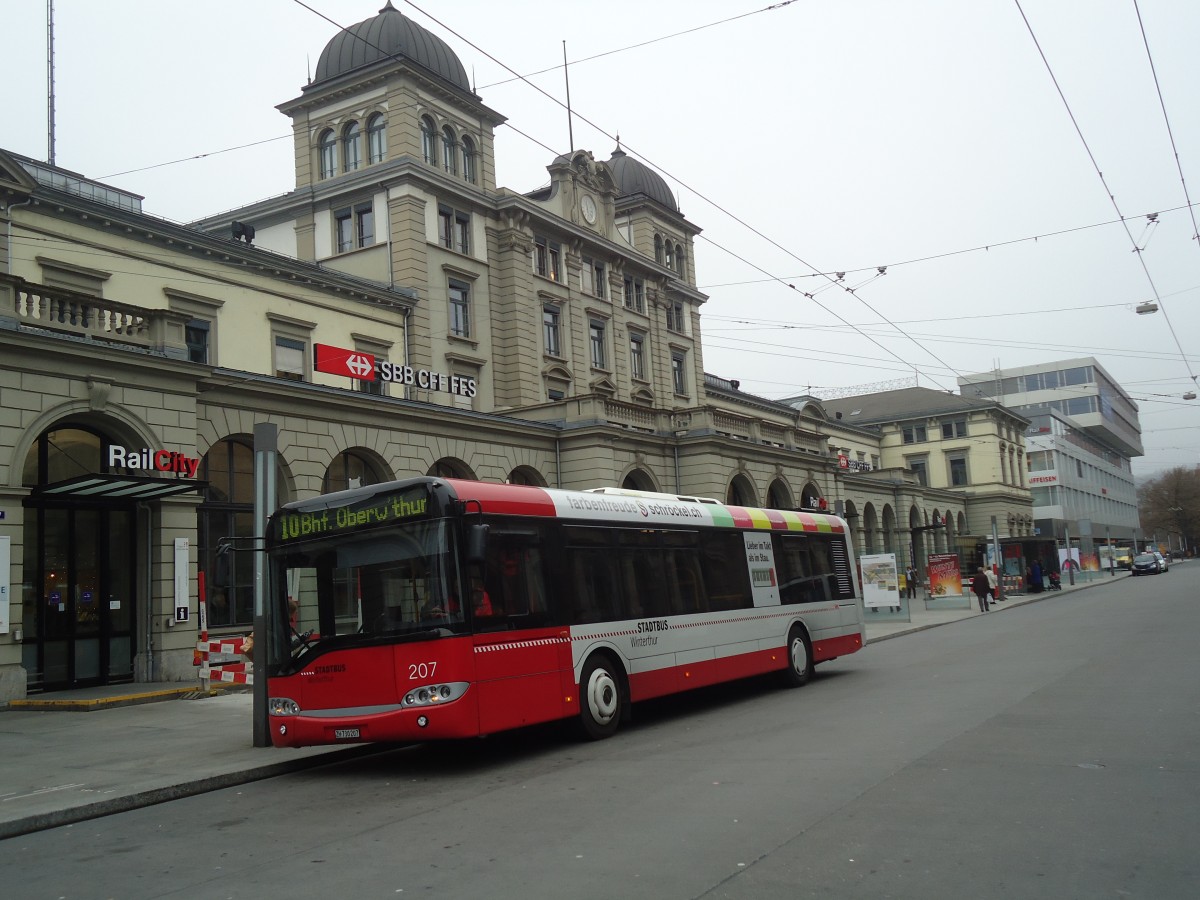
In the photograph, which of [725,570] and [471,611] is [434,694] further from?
[725,570]

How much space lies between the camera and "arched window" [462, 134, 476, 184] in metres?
40.0

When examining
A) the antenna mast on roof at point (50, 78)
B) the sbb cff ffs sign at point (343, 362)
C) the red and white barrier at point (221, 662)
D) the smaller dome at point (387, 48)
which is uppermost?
the smaller dome at point (387, 48)

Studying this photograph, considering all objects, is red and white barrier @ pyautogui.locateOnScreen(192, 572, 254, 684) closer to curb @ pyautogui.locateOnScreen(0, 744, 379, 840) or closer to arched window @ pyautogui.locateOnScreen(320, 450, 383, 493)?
curb @ pyautogui.locateOnScreen(0, 744, 379, 840)

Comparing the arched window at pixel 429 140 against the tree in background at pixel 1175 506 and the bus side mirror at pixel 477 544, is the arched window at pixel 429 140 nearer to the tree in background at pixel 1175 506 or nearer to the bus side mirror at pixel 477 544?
the bus side mirror at pixel 477 544

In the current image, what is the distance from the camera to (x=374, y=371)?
29.2 meters

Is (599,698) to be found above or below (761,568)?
below

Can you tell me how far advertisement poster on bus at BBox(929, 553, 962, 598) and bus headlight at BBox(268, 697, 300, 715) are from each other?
116ft

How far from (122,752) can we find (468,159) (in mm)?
31374

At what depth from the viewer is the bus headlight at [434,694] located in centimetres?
1040

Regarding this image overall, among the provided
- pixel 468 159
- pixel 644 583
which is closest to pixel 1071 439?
pixel 468 159

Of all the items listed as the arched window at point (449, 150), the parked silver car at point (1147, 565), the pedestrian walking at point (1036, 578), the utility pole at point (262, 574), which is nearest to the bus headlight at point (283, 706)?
the utility pole at point (262, 574)

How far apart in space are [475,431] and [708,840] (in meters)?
24.3

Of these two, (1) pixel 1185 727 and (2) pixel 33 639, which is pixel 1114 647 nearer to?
(1) pixel 1185 727

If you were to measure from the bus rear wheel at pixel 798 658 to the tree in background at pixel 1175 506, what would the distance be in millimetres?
134554
